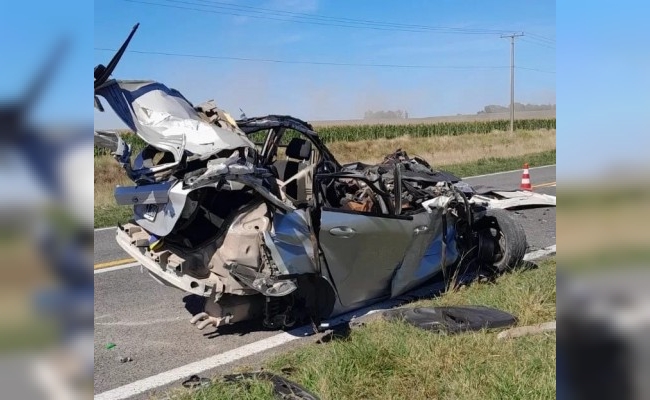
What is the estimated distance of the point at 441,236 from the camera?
5.57 metres

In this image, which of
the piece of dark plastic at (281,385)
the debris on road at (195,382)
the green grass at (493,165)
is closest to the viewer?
the piece of dark plastic at (281,385)

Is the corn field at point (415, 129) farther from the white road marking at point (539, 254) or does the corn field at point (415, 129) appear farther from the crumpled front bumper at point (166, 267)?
the crumpled front bumper at point (166, 267)

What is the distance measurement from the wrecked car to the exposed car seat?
0.01 metres

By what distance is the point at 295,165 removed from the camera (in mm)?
5516

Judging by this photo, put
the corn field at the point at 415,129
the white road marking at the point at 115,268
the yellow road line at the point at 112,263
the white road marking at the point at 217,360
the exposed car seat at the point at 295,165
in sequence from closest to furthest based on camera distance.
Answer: the white road marking at the point at 217,360 < the exposed car seat at the point at 295,165 < the white road marking at the point at 115,268 < the yellow road line at the point at 112,263 < the corn field at the point at 415,129

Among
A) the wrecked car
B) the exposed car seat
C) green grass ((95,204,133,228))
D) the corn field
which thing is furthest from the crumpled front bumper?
the corn field

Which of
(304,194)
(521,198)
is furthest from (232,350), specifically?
(521,198)

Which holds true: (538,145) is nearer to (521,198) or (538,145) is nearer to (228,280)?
(521,198)

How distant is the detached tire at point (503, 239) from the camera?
19.5 ft

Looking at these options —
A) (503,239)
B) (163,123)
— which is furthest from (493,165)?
(163,123)

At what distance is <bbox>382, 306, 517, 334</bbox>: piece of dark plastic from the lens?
4336 mm

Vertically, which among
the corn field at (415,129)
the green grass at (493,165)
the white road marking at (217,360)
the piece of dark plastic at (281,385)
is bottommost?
the white road marking at (217,360)

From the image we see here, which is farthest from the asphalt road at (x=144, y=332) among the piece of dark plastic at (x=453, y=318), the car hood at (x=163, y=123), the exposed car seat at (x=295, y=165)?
the car hood at (x=163, y=123)

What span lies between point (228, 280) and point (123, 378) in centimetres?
98
